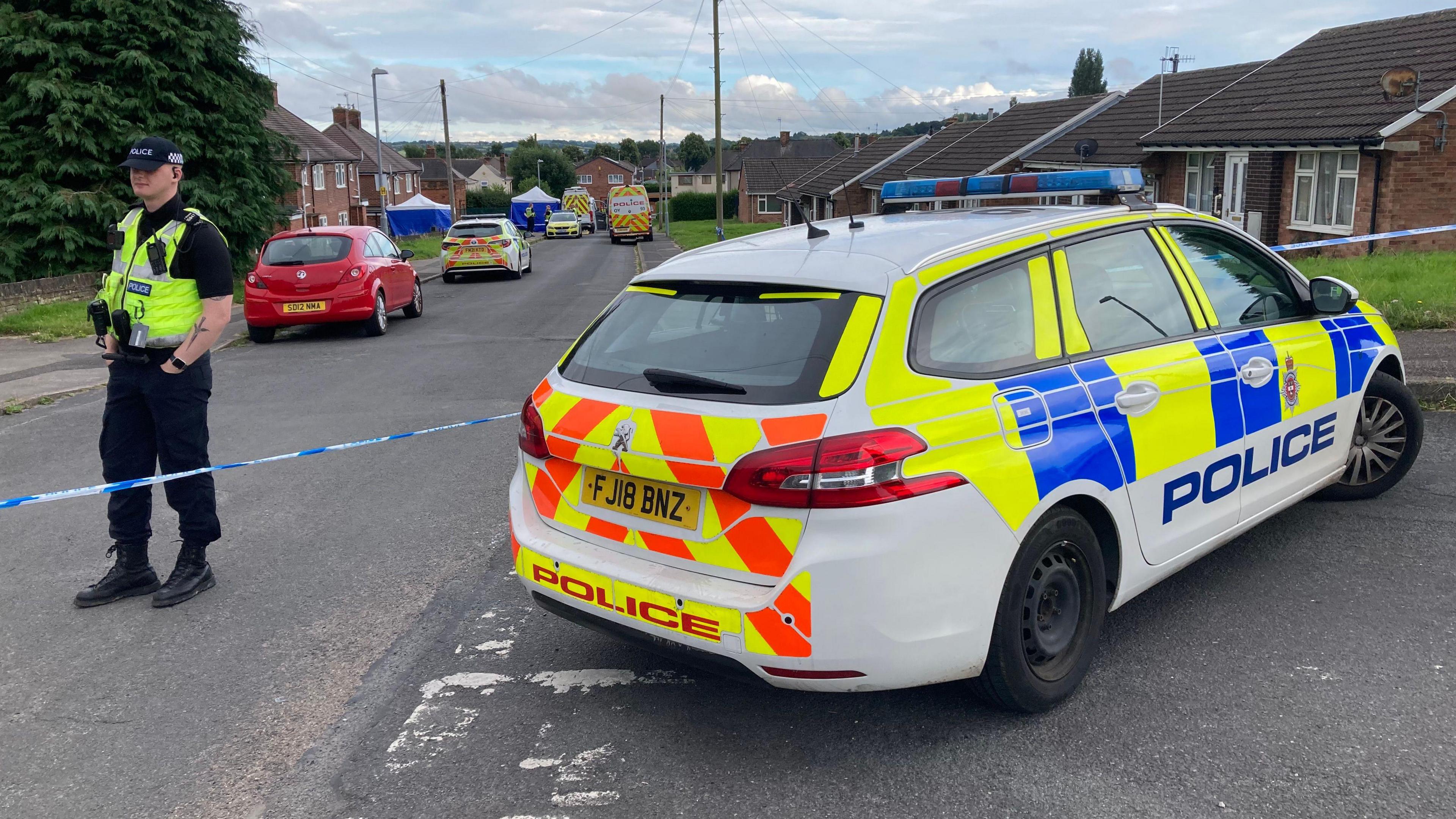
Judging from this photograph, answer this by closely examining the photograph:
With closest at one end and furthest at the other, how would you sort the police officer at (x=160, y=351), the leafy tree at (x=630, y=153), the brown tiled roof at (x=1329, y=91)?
the police officer at (x=160, y=351) → the brown tiled roof at (x=1329, y=91) → the leafy tree at (x=630, y=153)

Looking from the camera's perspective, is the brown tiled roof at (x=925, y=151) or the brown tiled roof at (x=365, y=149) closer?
the brown tiled roof at (x=925, y=151)

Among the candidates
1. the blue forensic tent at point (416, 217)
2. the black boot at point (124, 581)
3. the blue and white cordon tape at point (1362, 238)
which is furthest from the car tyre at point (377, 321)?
the blue forensic tent at point (416, 217)

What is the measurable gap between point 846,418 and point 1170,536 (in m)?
1.62

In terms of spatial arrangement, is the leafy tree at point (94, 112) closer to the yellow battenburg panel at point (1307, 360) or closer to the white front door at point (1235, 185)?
the yellow battenburg panel at point (1307, 360)

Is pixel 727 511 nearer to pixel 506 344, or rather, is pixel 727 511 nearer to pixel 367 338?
pixel 506 344

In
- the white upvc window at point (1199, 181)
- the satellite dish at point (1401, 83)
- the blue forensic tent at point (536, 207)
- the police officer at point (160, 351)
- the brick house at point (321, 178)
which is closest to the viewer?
the police officer at point (160, 351)

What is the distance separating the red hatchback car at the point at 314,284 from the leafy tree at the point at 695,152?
466 ft

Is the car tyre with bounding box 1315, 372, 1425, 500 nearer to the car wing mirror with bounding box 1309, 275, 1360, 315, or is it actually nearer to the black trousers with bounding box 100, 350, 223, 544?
the car wing mirror with bounding box 1309, 275, 1360, 315

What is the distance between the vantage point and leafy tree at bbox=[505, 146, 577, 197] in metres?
136

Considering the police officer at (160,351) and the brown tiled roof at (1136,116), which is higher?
the brown tiled roof at (1136,116)

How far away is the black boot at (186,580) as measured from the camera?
16.3 ft

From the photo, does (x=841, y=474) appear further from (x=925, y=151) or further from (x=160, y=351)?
(x=925, y=151)

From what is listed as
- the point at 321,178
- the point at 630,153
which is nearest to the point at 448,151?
the point at 321,178

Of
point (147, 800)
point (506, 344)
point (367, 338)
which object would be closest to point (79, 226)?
point (367, 338)
